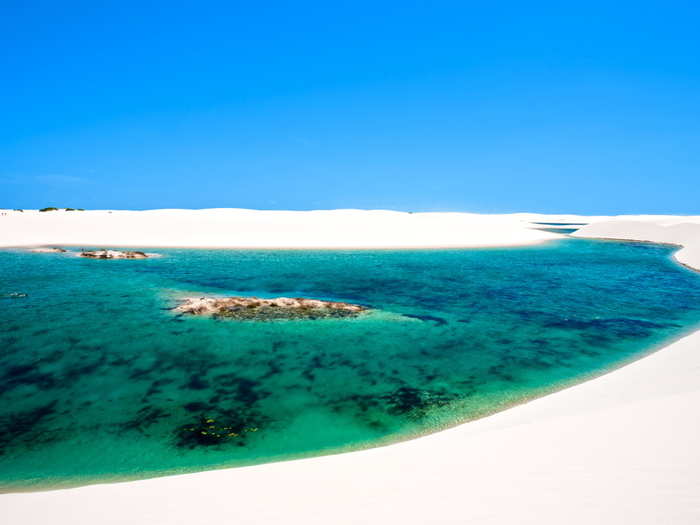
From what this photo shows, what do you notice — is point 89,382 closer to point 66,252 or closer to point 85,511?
point 85,511

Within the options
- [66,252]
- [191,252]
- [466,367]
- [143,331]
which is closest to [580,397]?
[466,367]

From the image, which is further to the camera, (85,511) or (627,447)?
(627,447)

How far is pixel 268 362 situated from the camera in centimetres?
1038

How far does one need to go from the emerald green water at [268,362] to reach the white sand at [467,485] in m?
1.16

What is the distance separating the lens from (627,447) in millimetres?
5152

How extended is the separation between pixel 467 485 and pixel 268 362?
6672 millimetres

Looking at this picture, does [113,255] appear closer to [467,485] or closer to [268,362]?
[268,362]

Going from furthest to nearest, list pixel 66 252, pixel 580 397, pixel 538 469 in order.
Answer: pixel 66 252, pixel 580 397, pixel 538 469

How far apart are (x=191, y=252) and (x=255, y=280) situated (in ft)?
46.2

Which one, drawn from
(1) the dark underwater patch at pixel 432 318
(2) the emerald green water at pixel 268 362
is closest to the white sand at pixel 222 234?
(2) the emerald green water at pixel 268 362

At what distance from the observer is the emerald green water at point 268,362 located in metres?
6.81

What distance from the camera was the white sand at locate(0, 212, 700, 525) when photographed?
397 cm

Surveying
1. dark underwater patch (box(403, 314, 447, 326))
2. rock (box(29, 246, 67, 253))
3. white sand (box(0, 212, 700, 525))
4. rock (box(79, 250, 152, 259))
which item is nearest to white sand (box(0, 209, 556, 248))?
rock (box(29, 246, 67, 253))

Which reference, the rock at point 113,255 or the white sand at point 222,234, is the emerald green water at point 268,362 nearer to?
the rock at point 113,255
